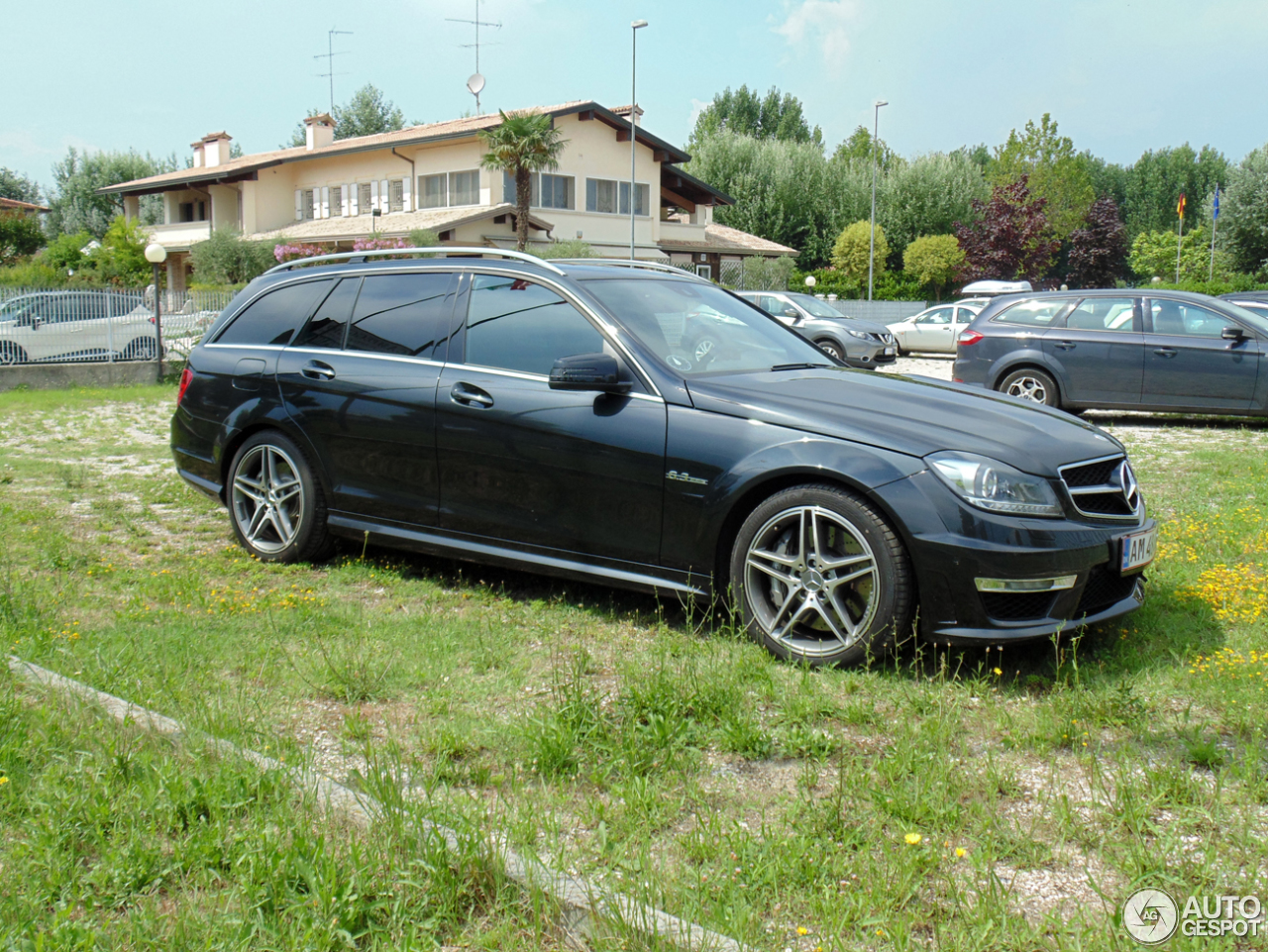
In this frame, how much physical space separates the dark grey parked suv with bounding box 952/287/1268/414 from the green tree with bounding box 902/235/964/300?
141 ft

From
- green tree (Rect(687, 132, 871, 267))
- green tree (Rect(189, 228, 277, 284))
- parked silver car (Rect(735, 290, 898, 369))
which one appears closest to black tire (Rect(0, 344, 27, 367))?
parked silver car (Rect(735, 290, 898, 369))

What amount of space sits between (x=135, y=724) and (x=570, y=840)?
5.06 feet

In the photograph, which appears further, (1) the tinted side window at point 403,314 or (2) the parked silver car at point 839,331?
(2) the parked silver car at point 839,331

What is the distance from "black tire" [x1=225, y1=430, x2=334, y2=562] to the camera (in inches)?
244

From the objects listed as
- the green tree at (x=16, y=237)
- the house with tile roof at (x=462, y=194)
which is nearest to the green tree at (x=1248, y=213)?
the house with tile roof at (x=462, y=194)

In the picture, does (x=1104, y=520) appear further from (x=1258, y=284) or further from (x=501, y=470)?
(x=1258, y=284)

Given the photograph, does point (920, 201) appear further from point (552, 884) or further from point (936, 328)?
point (552, 884)

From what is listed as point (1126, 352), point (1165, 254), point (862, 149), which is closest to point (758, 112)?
point (862, 149)

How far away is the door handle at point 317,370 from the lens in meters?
6.11

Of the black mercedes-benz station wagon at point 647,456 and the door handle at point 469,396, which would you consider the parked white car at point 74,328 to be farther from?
the door handle at point 469,396

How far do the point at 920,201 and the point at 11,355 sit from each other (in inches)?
1962

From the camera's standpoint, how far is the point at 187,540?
711 centimetres

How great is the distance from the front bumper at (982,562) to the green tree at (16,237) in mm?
67698

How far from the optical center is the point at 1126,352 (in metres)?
12.7
